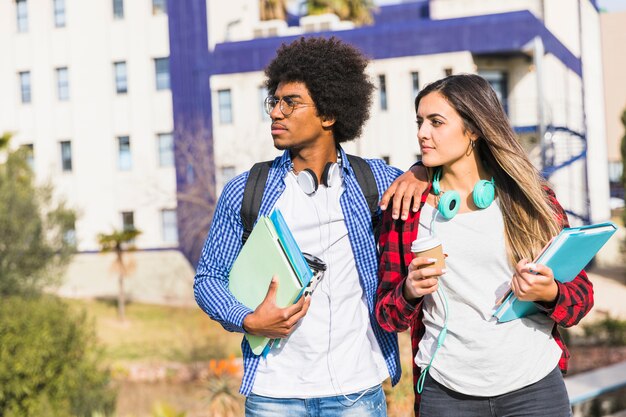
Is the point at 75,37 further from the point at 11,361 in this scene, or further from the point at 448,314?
the point at 448,314

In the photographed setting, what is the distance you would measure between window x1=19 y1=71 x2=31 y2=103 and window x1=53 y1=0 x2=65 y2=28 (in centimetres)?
223

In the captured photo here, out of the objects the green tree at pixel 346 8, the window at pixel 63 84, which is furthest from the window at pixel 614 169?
the window at pixel 63 84

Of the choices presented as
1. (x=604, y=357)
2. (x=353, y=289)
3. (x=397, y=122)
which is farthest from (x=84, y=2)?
(x=353, y=289)

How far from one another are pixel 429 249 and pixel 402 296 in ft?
1.06

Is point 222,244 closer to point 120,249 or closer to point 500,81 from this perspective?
point 500,81

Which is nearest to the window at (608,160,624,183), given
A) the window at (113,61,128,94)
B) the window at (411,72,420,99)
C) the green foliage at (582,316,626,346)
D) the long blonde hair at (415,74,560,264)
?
the window at (411,72,420,99)

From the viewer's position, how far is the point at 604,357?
18.1 m

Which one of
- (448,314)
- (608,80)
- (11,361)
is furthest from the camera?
(608,80)

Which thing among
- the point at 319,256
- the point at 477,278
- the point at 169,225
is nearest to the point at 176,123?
the point at 169,225

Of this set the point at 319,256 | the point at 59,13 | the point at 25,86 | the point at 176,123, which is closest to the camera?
the point at 319,256

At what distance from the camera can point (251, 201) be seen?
371 centimetres

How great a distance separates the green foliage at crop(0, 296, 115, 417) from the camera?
11188 millimetres

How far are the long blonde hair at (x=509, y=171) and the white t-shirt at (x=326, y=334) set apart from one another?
646mm

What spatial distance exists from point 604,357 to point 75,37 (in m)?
23.4
